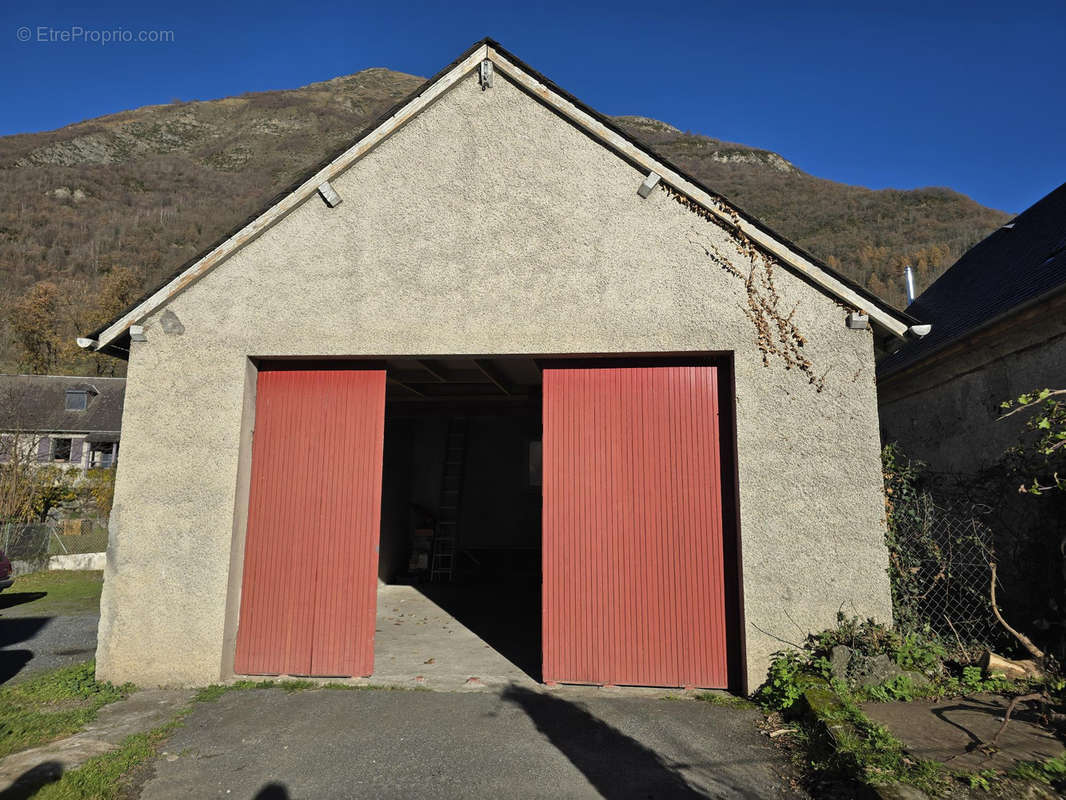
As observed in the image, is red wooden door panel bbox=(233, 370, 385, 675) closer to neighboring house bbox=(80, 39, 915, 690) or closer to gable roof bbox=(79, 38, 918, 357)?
neighboring house bbox=(80, 39, 915, 690)

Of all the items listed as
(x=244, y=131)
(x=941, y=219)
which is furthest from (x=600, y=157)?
(x=244, y=131)

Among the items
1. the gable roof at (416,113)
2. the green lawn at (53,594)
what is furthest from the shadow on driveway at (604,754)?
the green lawn at (53,594)

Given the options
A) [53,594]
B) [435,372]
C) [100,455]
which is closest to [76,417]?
[100,455]

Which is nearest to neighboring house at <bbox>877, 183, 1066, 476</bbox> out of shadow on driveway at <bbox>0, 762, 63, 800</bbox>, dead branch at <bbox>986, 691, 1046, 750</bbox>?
dead branch at <bbox>986, 691, 1046, 750</bbox>

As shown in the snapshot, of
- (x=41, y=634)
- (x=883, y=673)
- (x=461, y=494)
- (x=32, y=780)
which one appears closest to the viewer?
(x=32, y=780)

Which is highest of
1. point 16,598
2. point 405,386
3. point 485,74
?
point 485,74

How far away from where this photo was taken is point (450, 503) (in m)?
14.6

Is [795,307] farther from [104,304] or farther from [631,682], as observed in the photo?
[104,304]

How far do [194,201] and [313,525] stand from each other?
275 ft

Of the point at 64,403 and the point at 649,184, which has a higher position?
the point at 64,403

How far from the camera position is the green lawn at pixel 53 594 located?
10.9m

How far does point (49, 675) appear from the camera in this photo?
6359 millimetres

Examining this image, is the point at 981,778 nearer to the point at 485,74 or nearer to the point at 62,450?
the point at 485,74

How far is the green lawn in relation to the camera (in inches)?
428
